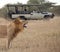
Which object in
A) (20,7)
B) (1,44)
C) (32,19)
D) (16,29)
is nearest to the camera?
(16,29)

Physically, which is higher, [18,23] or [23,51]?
[18,23]

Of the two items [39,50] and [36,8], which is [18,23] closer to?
[39,50]

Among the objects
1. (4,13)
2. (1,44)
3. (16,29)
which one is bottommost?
(4,13)

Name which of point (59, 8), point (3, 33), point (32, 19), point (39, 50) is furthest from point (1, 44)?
point (59, 8)

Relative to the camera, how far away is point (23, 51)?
9141 millimetres

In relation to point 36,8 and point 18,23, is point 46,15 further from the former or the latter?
point 18,23

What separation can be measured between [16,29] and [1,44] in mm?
1253

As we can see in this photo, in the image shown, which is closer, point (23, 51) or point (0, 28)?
point (23, 51)

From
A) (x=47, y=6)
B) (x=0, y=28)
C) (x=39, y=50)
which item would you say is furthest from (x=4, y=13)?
(x=39, y=50)

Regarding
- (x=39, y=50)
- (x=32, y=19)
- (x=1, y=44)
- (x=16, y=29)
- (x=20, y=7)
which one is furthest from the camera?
(x=20, y=7)

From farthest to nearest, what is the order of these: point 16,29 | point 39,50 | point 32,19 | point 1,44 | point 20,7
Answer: point 20,7
point 32,19
point 1,44
point 16,29
point 39,50

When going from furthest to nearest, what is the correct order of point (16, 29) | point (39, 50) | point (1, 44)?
1. point (1, 44)
2. point (16, 29)
3. point (39, 50)

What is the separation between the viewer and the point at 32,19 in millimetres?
28703

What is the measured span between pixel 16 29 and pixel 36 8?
76.4ft
